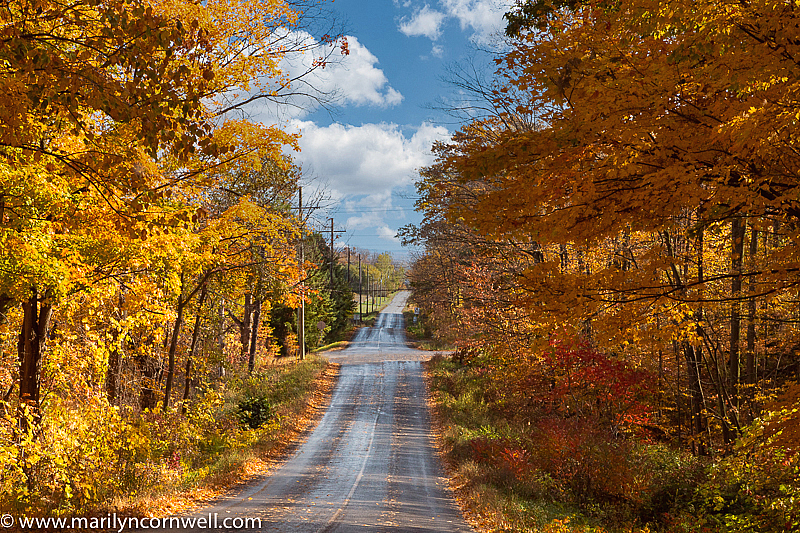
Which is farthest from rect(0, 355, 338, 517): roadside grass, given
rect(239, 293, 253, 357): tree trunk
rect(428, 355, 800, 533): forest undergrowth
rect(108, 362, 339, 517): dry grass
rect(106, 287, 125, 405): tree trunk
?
rect(239, 293, 253, 357): tree trunk

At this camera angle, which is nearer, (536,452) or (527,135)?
(527,135)

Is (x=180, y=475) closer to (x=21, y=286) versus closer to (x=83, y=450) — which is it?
(x=83, y=450)

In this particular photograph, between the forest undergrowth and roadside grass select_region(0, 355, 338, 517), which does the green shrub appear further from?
the forest undergrowth

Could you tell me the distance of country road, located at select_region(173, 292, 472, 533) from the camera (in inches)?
362

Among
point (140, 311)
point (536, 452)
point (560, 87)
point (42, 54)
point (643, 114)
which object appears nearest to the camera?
point (42, 54)

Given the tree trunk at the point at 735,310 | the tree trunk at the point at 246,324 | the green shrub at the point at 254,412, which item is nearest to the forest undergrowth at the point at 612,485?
the tree trunk at the point at 735,310

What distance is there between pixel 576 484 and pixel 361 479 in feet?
16.0

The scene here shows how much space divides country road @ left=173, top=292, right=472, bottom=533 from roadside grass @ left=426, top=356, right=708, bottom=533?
0.80m

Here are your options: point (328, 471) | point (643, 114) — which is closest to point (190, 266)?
point (328, 471)

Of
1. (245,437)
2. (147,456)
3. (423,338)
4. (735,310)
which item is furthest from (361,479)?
(423,338)

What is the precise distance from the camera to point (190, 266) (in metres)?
11.8

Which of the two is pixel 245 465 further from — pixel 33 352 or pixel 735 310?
pixel 735 310

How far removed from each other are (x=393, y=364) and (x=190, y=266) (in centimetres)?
2260

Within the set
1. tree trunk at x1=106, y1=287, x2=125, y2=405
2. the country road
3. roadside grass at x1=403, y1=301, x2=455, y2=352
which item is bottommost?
the country road
